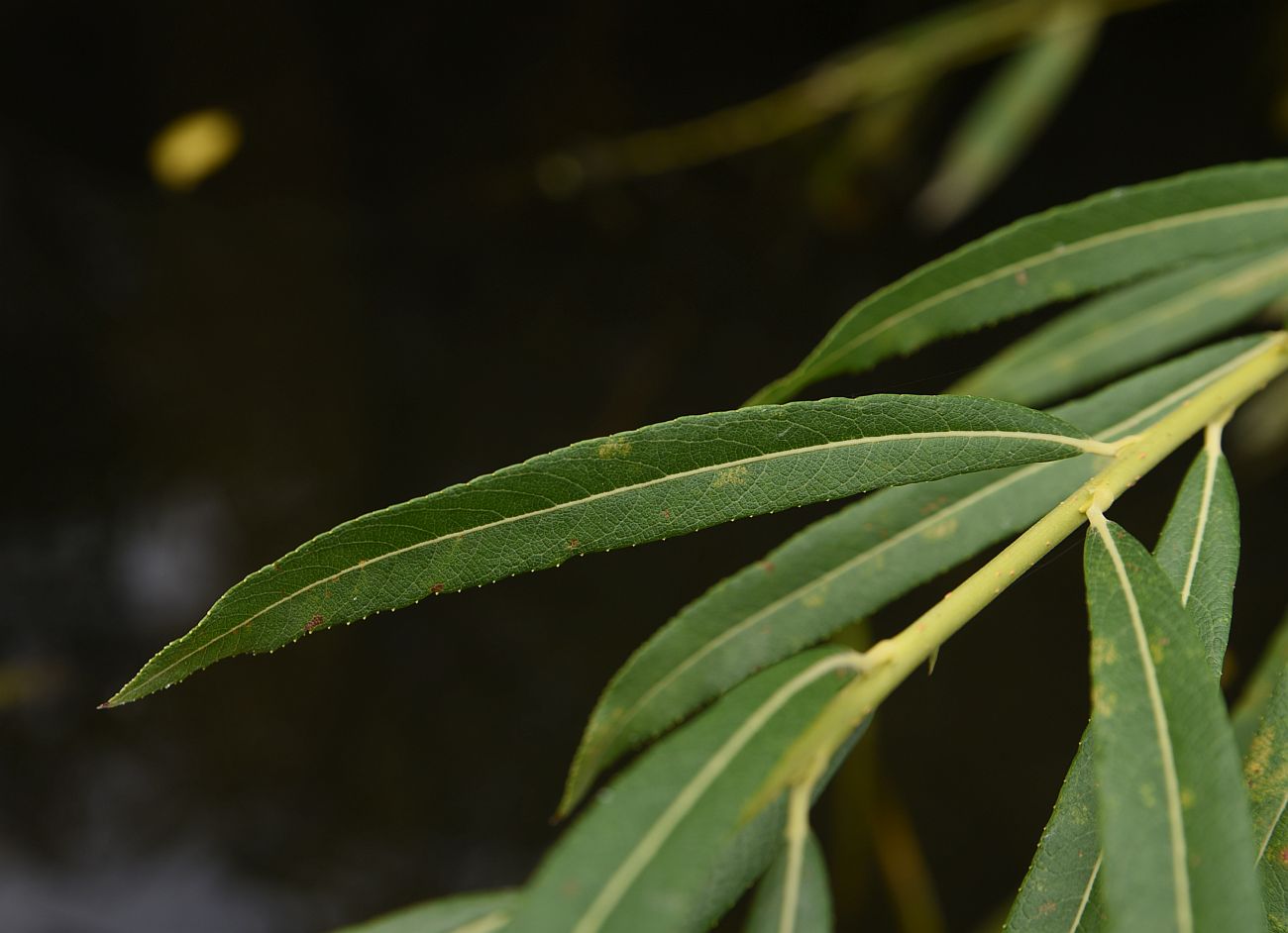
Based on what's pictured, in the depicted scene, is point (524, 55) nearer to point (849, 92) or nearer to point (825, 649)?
point (849, 92)

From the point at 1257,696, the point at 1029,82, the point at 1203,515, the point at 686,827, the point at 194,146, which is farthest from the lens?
the point at 194,146

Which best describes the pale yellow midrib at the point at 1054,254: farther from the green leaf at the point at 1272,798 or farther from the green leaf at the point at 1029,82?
the green leaf at the point at 1029,82

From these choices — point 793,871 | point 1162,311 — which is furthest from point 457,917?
point 1162,311

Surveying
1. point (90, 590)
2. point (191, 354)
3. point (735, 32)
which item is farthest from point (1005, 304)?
point (90, 590)

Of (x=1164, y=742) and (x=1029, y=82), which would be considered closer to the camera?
(x=1164, y=742)

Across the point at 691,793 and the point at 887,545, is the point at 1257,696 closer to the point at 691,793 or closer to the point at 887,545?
the point at 887,545
